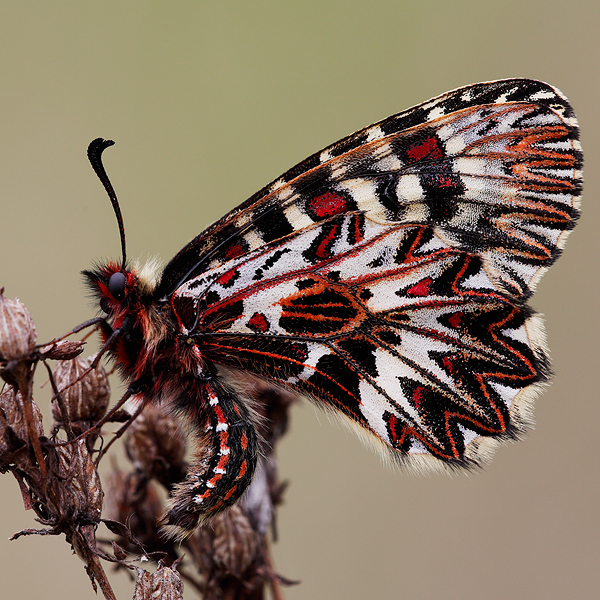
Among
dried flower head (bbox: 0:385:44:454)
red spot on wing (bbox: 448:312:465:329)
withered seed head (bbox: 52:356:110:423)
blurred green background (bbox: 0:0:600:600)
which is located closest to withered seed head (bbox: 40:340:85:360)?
dried flower head (bbox: 0:385:44:454)

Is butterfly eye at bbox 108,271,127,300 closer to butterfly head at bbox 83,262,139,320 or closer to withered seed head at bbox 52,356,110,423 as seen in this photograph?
butterfly head at bbox 83,262,139,320

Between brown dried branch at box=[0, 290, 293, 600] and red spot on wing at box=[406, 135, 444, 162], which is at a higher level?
red spot on wing at box=[406, 135, 444, 162]

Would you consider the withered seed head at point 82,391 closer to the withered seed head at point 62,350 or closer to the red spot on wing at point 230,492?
the withered seed head at point 62,350

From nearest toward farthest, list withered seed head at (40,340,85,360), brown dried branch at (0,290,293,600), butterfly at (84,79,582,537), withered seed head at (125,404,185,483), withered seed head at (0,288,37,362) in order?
withered seed head at (0,288,37,362)
brown dried branch at (0,290,293,600)
withered seed head at (40,340,85,360)
butterfly at (84,79,582,537)
withered seed head at (125,404,185,483)

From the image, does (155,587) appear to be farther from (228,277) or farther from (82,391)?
(228,277)

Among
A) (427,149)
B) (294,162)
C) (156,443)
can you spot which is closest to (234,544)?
(156,443)

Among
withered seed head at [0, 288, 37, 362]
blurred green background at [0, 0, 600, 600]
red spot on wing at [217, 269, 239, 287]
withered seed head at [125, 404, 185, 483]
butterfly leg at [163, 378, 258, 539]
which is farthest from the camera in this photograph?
blurred green background at [0, 0, 600, 600]

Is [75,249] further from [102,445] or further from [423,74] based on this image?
[102,445]
